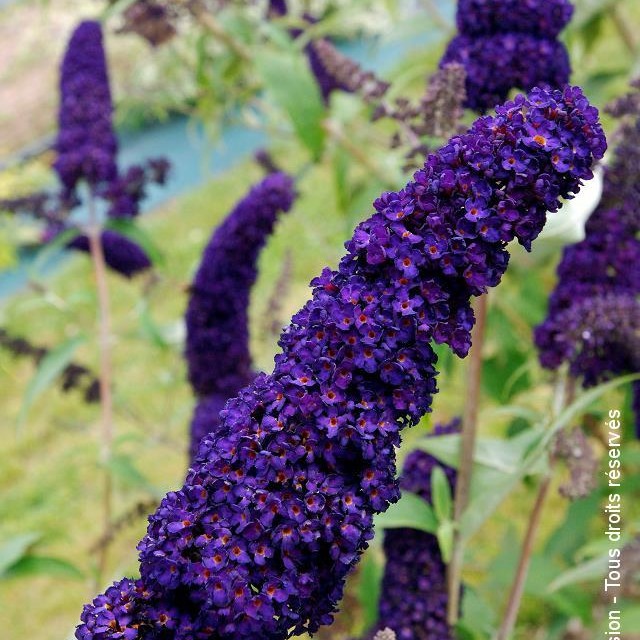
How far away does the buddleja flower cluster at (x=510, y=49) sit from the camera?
1.27m

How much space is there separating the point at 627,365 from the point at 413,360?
1.97 feet

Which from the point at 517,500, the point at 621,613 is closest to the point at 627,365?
the point at 621,613

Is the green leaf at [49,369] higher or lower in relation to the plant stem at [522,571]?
higher

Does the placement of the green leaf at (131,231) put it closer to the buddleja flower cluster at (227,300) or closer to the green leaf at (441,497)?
the buddleja flower cluster at (227,300)

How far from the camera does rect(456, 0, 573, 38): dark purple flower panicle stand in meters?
1.28

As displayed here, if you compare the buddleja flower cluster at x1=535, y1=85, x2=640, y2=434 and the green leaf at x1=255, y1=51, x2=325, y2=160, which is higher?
the green leaf at x1=255, y1=51, x2=325, y2=160

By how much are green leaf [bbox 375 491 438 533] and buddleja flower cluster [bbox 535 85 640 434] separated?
286mm

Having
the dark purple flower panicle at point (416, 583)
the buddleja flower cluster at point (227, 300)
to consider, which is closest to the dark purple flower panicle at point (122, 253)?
the buddleja flower cluster at point (227, 300)

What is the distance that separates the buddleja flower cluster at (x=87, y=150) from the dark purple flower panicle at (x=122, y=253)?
0.10m

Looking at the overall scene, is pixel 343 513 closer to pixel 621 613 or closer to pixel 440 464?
pixel 440 464

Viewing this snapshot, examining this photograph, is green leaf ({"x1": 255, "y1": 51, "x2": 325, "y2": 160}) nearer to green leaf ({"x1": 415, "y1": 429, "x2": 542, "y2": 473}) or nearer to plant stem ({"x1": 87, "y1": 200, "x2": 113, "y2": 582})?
plant stem ({"x1": 87, "y1": 200, "x2": 113, "y2": 582})

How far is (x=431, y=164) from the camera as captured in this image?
0.85 metres

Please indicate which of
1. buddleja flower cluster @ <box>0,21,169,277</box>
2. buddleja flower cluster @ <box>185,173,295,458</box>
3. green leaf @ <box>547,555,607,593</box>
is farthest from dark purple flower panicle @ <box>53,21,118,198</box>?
green leaf @ <box>547,555,607,593</box>

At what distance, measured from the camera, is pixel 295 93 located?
1.92m
